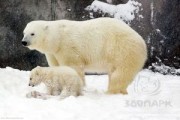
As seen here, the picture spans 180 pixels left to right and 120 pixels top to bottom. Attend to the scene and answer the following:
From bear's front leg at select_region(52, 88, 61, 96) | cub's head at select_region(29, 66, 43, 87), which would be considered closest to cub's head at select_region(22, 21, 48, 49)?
cub's head at select_region(29, 66, 43, 87)

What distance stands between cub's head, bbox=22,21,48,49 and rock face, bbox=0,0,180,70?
3319mm

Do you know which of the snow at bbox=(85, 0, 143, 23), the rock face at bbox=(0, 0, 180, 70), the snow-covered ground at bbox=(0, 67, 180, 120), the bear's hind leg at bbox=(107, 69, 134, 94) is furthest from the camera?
the snow at bbox=(85, 0, 143, 23)

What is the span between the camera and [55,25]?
6.84 m

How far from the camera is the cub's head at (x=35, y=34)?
6.62 m

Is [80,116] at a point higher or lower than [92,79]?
higher

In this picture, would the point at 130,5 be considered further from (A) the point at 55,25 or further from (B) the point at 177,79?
(A) the point at 55,25

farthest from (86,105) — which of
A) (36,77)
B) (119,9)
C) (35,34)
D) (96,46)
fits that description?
(119,9)

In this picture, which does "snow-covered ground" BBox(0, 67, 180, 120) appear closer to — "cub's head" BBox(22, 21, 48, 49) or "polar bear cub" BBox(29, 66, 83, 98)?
"polar bear cub" BBox(29, 66, 83, 98)

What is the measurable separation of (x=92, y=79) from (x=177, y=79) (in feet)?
6.80

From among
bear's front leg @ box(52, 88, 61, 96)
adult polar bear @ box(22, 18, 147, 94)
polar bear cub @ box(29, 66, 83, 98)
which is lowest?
bear's front leg @ box(52, 88, 61, 96)

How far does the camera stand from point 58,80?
19.5ft

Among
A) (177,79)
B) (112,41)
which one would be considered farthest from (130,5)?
(112,41)

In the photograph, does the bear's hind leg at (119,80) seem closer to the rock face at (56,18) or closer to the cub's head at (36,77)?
the cub's head at (36,77)

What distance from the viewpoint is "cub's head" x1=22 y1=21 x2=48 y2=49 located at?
6617mm
